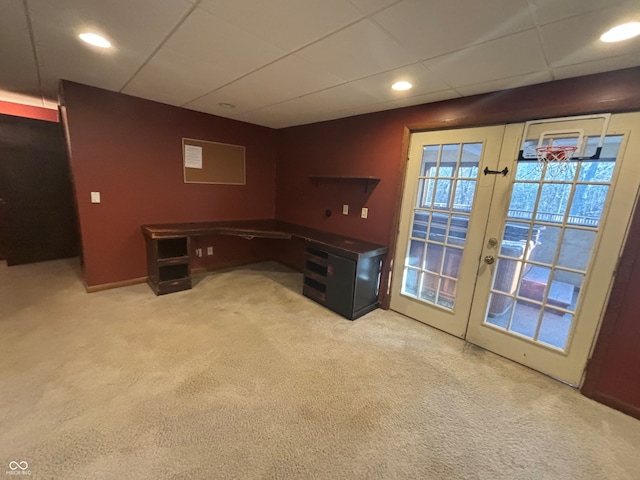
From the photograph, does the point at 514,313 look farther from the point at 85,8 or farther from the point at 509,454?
the point at 85,8

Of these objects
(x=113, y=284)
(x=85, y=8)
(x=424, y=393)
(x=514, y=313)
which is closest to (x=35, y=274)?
(x=113, y=284)

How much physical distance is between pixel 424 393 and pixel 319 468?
3.10 feet

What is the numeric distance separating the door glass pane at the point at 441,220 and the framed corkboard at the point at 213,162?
8.82 ft

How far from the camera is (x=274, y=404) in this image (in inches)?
71.2

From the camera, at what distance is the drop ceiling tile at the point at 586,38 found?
1.29 m

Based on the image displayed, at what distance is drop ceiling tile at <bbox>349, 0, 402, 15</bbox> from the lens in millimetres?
1315

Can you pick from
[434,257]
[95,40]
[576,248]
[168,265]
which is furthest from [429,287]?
[95,40]

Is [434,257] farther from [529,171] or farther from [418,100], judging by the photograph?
[418,100]

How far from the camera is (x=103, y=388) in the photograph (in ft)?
6.06

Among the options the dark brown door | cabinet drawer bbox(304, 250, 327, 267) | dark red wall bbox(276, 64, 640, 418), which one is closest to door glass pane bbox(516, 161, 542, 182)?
dark red wall bbox(276, 64, 640, 418)

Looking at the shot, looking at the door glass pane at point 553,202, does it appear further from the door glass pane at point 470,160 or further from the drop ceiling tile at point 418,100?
the drop ceiling tile at point 418,100

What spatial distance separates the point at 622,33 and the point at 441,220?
1647mm

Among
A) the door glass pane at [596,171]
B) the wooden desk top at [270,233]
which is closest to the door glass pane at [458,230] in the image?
the wooden desk top at [270,233]

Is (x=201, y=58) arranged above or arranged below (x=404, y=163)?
above
